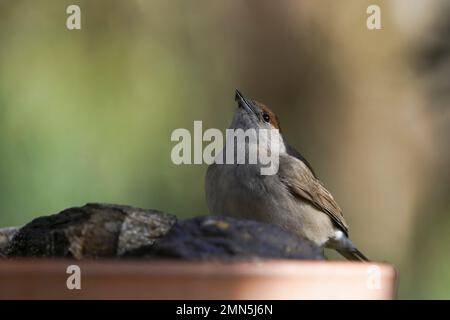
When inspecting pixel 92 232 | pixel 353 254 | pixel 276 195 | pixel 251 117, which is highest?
pixel 251 117

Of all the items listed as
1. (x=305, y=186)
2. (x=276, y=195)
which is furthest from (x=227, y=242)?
(x=305, y=186)

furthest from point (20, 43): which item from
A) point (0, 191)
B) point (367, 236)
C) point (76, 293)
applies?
point (76, 293)

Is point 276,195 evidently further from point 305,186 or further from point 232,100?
point 232,100

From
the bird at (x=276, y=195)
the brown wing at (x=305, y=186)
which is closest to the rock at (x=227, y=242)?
the bird at (x=276, y=195)

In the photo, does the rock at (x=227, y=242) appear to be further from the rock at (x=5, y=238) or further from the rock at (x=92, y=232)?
the rock at (x=5, y=238)

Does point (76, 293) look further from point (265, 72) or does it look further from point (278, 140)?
point (265, 72)
